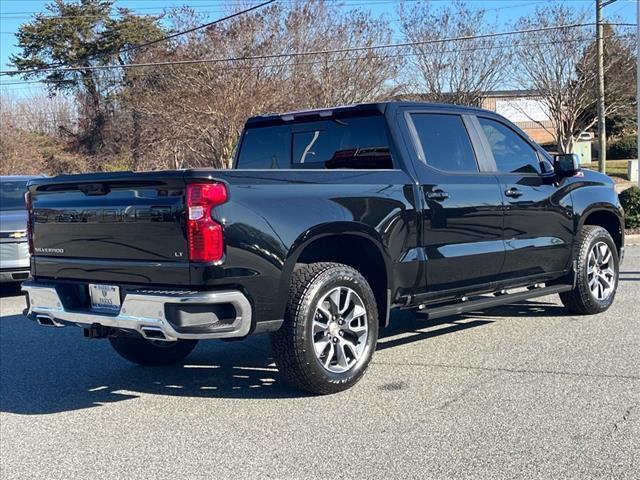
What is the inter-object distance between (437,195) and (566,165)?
1.84 meters

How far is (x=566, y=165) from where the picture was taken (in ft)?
23.5

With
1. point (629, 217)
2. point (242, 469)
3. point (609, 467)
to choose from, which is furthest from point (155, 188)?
point (629, 217)

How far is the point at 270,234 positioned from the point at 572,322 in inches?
152

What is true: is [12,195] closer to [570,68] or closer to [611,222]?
[611,222]

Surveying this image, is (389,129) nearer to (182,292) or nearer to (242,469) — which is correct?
(182,292)

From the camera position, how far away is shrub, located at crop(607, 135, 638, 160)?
38.3 m

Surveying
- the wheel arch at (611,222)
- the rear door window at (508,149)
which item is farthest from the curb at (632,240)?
the rear door window at (508,149)

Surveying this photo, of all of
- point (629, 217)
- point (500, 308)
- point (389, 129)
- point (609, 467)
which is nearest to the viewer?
point (609, 467)

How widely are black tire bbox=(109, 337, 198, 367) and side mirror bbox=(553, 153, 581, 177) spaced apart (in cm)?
374

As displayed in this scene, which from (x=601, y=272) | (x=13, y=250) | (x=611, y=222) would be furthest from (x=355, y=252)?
(x=13, y=250)

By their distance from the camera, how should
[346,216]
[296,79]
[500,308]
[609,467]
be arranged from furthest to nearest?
[296,79] < [500,308] < [346,216] < [609,467]

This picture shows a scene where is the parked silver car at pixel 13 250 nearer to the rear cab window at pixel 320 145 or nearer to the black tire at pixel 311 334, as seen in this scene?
the rear cab window at pixel 320 145

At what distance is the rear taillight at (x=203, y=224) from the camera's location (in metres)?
4.59

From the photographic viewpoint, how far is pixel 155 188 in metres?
4.75
